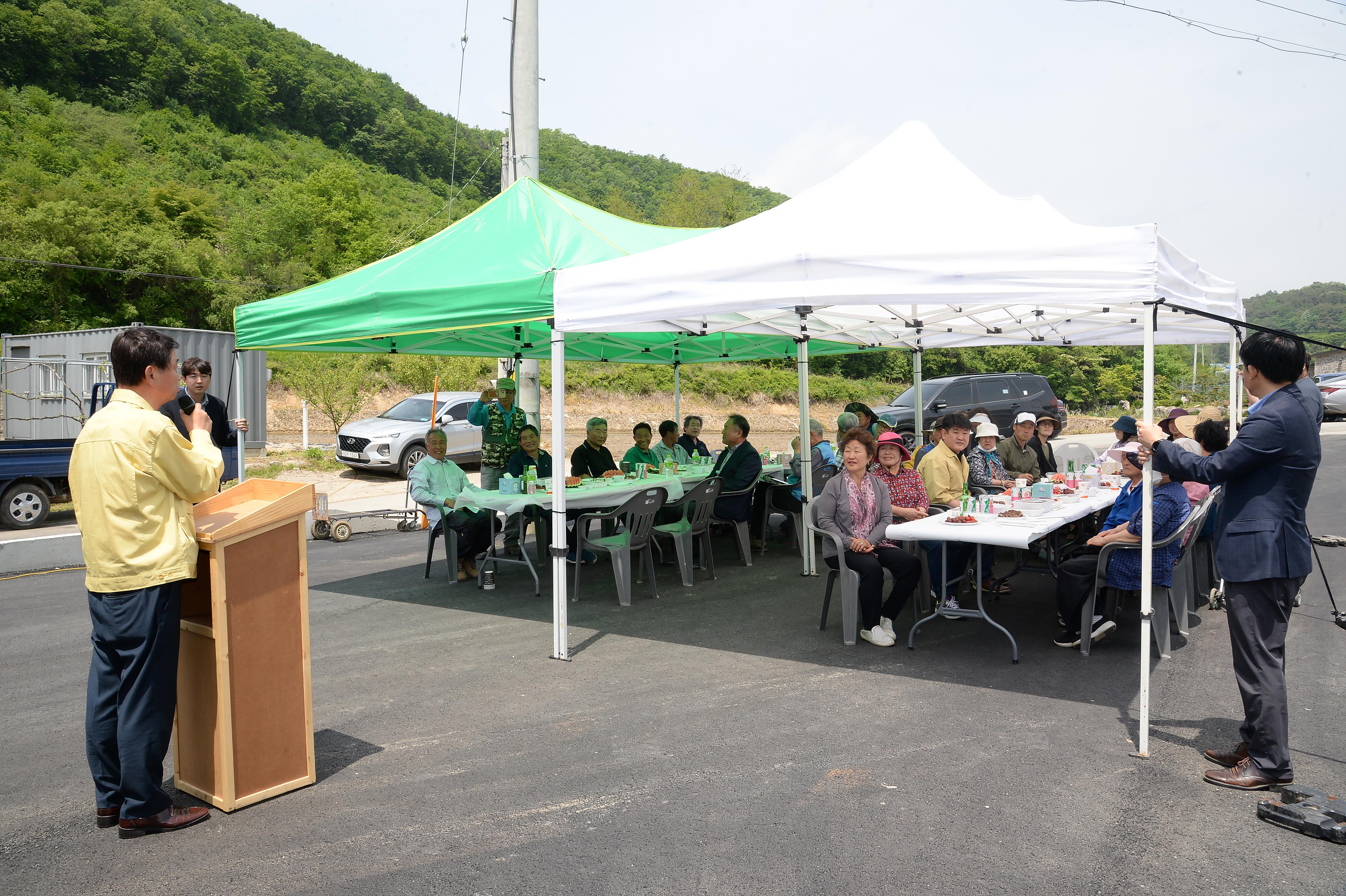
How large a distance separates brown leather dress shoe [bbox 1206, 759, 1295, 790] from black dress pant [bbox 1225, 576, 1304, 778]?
21 millimetres

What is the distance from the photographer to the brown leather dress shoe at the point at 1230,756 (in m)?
3.71

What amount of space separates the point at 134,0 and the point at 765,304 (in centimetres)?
7101

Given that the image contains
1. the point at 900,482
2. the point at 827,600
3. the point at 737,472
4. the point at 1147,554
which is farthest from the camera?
the point at 737,472

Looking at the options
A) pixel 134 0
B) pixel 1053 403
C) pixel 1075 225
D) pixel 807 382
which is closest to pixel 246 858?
pixel 1075 225

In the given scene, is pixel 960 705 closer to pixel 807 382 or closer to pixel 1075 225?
pixel 1075 225

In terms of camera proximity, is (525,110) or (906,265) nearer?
(906,265)

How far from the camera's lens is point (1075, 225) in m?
4.62

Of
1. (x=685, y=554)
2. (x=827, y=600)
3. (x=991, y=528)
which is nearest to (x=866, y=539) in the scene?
(x=827, y=600)

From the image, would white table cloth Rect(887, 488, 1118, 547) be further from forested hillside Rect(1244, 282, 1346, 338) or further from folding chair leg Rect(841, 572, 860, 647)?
forested hillside Rect(1244, 282, 1346, 338)

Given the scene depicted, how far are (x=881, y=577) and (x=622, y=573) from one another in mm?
2220

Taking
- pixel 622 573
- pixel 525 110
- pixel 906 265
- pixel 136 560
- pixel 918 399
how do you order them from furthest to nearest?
1. pixel 918 399
2. pixel 525 110
3. pixel 622 573
4. pixel 906 265
5. pixel 136 560

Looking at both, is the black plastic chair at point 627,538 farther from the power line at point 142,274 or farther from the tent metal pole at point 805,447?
the power line at point 142,274

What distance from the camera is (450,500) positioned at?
7656mm

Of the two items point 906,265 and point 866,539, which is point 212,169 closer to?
point 866,539
